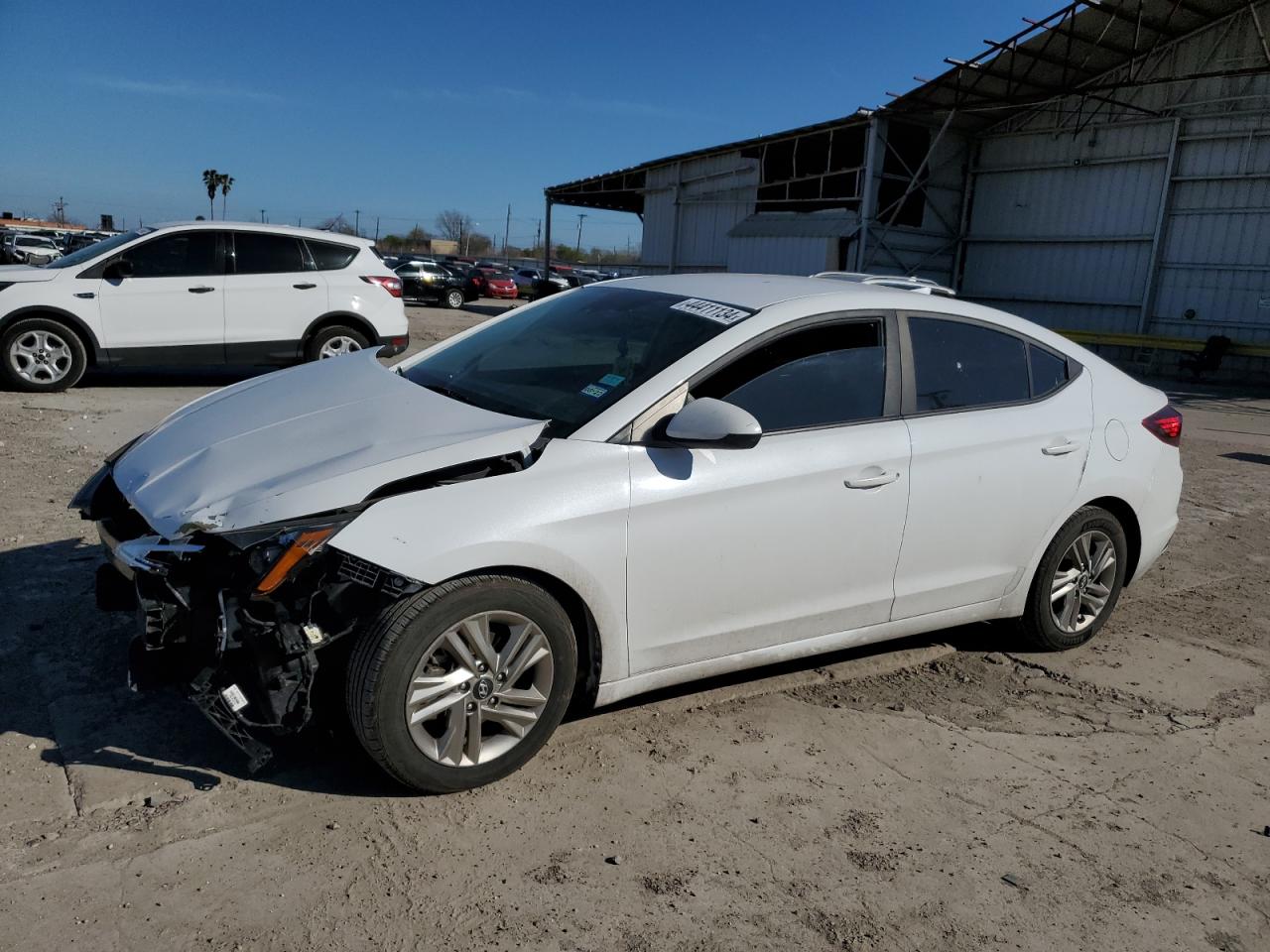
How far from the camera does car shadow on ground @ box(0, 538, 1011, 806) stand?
3.16 meters

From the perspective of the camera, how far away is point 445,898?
267 centimetres

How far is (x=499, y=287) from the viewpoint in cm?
3688

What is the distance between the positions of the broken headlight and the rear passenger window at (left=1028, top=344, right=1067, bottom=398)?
3051 mm

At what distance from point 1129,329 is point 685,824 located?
2263 cm

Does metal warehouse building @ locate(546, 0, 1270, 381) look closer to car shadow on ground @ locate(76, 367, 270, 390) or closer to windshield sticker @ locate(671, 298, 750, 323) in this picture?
car shadow on ground @ locate(76, 367, 270, 390)

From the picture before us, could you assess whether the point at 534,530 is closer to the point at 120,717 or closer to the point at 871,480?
the point at 871,480

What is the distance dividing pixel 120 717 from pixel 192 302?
7.64 meters

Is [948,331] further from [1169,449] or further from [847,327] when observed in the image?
[1169,449]

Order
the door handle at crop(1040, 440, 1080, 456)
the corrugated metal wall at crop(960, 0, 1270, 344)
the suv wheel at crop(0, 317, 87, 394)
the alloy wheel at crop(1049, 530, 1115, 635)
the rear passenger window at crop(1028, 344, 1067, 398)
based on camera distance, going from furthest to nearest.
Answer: the corrugated metal wall at crop(960, 0, 1270, 344) < the suv wheel at crop(0, 317, 87, 394) < the alloy wheel at crop(1049, 530, 1115, 635) < the rear passenger window at crop(1028, 344, 1067, 398) < the door handle at crop(1040, 440, 1080, 456)

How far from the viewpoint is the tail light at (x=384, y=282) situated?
11.1m

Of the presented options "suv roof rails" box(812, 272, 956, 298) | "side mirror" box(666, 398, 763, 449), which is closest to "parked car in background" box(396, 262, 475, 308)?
"suv roof rails" box(812, 272, 956, 298)

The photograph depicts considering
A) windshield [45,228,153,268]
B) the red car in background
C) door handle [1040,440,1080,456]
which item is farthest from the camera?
the red car in background

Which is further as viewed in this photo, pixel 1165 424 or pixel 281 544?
pixel 1165 424

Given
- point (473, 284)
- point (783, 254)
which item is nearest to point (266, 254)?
point (783, 254)
